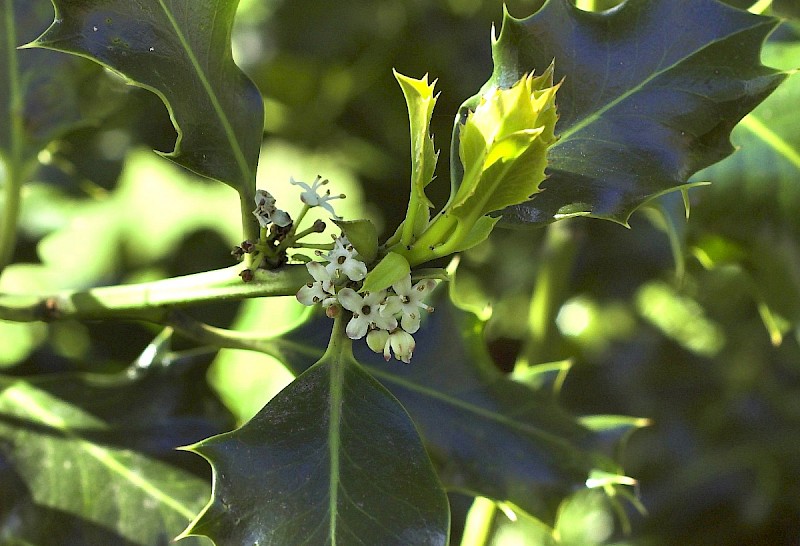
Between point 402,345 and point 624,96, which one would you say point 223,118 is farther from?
point 624,96

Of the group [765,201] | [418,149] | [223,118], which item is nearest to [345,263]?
[418,149]

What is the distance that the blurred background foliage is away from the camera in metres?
1.55

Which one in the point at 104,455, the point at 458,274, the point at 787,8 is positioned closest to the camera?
the point at 104,455

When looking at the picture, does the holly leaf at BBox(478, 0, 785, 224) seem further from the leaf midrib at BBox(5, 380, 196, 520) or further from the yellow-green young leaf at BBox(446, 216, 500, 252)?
the leaf midrib at BBox(5, 380, 196, 520)

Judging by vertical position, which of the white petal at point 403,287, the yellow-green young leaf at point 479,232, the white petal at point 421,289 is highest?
the yellow-green young leaf at point 479,232

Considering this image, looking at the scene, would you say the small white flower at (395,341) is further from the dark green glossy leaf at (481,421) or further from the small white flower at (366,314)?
the dark green glossy leaf at (481,421)

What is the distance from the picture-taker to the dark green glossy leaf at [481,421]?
1037 millimetres

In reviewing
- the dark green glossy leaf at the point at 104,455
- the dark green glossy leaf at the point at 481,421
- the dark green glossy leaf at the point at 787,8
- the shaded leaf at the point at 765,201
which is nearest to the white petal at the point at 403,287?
the dark green glossy leaf at the point at 481,421

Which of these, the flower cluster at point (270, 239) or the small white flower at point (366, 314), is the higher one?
the flower cluster at point (270, 239)

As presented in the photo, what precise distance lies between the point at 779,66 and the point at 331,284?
883 millimetres

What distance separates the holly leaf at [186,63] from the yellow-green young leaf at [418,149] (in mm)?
197

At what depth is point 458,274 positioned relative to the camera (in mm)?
1893

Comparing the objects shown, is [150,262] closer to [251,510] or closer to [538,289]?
[538,289]

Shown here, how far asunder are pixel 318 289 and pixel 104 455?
48 cm
